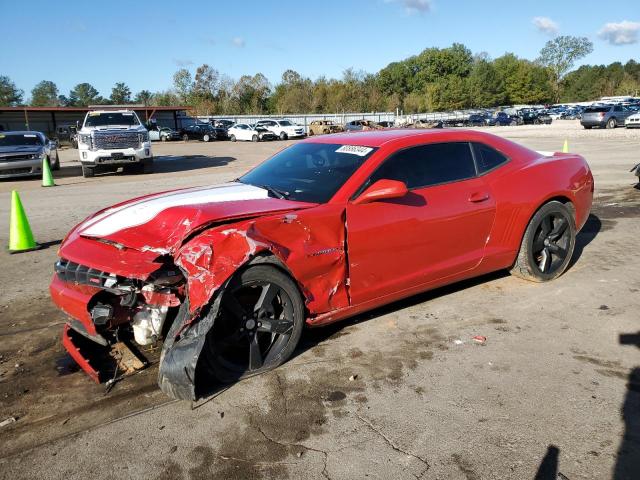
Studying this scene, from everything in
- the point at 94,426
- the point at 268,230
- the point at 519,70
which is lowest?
the point at 94,426

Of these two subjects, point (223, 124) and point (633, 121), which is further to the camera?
point (223, 124)

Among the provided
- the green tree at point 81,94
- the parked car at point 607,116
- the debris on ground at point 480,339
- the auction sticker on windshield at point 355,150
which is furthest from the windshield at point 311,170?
the green tree at point 81,94

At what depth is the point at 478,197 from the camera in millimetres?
4375

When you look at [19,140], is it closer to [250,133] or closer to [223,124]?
[250,133]

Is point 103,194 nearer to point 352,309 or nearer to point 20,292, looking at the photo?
point 20,292

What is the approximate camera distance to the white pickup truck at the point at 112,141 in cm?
1647

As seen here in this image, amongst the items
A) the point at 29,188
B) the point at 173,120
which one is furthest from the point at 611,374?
the point at 173,120

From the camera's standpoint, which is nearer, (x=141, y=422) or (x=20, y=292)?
(x=141, y=422)

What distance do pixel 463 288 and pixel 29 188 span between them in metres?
13.9

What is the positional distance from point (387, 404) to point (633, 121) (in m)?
38.3

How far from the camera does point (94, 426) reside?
2916 mm

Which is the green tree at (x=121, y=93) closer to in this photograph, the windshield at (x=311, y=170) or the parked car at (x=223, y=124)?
the parked car at (x=223, y=124)

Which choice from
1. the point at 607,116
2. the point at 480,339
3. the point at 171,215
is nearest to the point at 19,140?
the point at 171,215

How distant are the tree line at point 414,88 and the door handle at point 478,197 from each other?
73.3m
